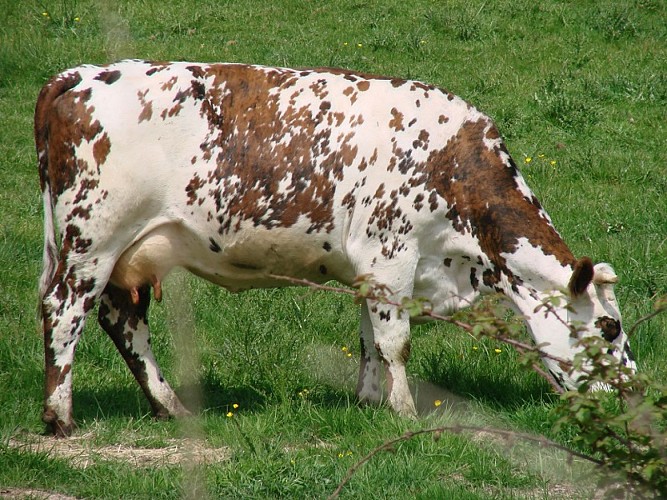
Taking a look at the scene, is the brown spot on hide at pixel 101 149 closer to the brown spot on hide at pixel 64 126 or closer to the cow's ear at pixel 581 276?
the brown spot on hide at pixel 64 126

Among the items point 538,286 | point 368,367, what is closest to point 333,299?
point 368,367

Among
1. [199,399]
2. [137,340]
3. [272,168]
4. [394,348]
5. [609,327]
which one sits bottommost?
[199,399]

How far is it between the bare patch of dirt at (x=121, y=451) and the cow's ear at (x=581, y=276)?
6.57ft

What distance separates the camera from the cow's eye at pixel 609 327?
5.79m

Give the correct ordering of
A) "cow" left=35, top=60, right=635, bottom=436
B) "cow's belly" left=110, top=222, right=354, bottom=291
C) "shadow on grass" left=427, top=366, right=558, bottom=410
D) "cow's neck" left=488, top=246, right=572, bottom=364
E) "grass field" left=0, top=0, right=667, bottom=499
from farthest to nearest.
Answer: "shadow on grass" left=427, top=366, right=558, bottom=410
"cow's belly" left=110, top=222, right=354, bottom=291
"cow" left=35, top=60, right=635, bottom=436
"cow's neck" left=488, top=246, right=572, bottom=364
"grass field" left=0, top=0, right=667, bottom=499

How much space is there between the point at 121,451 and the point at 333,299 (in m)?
2.61

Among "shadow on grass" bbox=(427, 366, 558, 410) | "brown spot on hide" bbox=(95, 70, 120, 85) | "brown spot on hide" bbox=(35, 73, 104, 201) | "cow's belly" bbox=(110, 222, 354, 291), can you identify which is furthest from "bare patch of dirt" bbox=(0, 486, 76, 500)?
"shadow on grass" bbox=(427, 366, 558, 410)

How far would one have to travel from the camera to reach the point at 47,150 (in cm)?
621

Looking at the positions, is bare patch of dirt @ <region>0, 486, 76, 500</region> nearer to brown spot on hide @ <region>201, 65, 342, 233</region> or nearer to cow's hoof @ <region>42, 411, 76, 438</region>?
cow's hoof @ <region>42, 411, 76, 438</region>

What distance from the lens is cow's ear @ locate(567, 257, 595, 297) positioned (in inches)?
212

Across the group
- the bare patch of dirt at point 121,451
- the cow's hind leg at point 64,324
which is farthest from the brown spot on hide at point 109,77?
the bare patch of dirt at point 121,451

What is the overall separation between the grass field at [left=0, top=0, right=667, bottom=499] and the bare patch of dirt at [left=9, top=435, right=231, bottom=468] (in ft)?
0.06

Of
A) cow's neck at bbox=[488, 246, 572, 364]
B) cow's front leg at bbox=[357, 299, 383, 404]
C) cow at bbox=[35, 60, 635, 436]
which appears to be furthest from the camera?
cow's front leg at bbox=[357, 299, 383, 404]

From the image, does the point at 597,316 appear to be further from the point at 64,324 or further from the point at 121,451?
the point at 64,324
